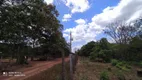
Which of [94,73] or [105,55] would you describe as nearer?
[94,73]

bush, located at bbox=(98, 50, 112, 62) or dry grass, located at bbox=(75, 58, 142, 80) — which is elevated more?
bush, located at bbox=(98, 50, 112, 62)

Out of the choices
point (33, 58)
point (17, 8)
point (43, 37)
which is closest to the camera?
point (17, 8)

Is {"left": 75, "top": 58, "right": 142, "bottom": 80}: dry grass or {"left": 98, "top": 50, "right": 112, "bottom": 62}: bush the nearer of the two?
{"left": 75, "top": 58, "right": 142, "bottom": 80}: dry grass

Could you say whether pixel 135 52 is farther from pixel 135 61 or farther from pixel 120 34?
pixel 120 34

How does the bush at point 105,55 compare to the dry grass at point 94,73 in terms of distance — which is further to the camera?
the bush at point 105,55

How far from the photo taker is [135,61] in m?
38.1

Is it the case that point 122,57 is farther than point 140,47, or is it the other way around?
point 122,57

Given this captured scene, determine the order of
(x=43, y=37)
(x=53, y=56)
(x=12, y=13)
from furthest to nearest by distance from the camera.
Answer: (x=53, y=56) → (x=43, y=37) → (x=12, y=13)

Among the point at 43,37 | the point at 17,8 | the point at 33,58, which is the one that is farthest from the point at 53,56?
the point at 17,8

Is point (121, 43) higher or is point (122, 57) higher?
point (121, 43)

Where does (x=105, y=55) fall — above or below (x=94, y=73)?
above

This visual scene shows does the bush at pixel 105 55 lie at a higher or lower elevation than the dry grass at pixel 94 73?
higher

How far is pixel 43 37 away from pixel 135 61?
65.9 feet

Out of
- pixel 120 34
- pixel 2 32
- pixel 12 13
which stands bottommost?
pixel 2 32
